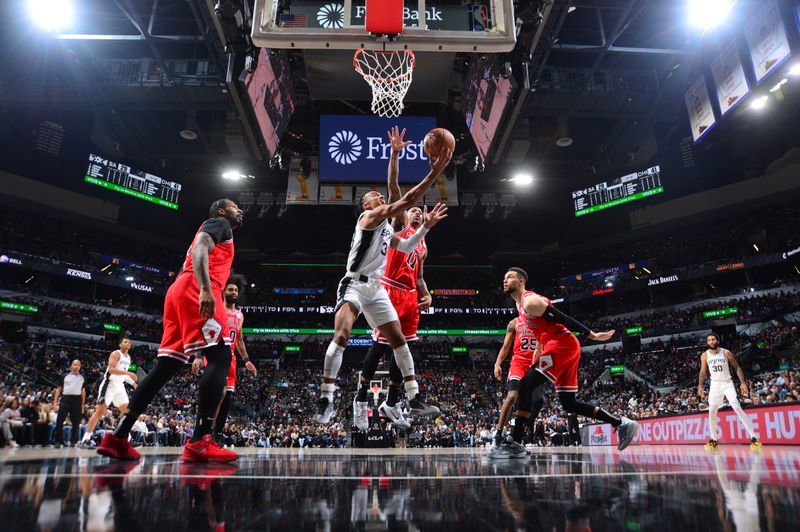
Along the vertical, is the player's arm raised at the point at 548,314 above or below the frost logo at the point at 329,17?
below

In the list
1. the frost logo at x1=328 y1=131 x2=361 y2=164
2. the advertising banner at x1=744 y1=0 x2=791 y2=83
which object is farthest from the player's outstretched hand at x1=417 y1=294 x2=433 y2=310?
the frost logo at x1=328 y1=131 x2=361 y2=164

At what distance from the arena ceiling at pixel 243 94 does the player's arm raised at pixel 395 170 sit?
6007mm

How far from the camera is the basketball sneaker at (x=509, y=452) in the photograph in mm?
4602

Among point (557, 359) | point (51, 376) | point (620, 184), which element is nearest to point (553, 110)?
point (620, 184)

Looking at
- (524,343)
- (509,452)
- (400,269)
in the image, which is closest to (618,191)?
(524,343)

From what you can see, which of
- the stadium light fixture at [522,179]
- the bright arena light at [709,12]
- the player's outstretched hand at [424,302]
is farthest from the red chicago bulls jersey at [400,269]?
the stadium light fixture at [522,179]

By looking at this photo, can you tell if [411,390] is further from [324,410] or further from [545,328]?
[545,328]

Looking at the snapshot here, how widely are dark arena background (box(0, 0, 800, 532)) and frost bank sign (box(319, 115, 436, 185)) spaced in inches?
3.5

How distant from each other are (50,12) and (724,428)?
654 inches

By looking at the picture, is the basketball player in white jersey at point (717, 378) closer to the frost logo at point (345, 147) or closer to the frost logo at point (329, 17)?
the frost logo at point (329, 17)

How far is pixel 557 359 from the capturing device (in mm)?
4832

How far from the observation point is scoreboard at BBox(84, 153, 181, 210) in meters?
18.7

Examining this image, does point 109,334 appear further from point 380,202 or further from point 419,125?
point 380,202

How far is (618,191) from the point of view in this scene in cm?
2053
